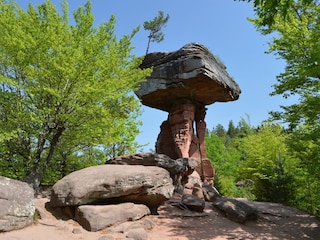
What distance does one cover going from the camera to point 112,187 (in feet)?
24.9

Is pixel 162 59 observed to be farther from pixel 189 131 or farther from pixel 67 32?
pixel 67 32

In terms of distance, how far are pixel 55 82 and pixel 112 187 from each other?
4.07m

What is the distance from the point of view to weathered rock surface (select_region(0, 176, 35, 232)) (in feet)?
19.5

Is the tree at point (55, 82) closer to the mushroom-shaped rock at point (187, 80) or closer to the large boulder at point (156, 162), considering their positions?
the large boulder at point (156, 162)

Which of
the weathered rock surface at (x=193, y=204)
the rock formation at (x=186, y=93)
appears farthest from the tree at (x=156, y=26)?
the weathered rock surface at (x=193, y=204)

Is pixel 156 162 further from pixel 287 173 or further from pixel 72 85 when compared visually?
pixel 287 173

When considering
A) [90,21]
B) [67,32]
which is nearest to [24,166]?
[67,32]

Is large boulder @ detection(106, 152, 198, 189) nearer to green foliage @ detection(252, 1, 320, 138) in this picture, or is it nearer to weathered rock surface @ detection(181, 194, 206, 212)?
weathered rock surface @ detection(181, 194, 206, 212)

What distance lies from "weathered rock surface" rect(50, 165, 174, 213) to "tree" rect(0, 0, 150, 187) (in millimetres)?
1814

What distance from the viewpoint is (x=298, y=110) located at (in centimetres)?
1022

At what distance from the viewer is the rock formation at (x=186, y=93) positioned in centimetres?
1625

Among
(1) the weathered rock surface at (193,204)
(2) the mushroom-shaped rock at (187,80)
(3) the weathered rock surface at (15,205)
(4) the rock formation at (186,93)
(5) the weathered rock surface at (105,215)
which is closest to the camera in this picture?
(3) the weathered rock surface at (15,205)

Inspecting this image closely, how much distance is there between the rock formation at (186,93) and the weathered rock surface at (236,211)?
7053 mm

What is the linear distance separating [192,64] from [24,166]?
423 inches
